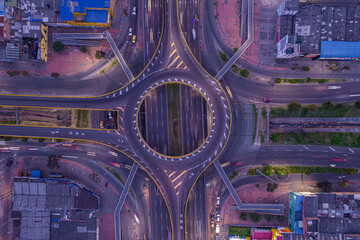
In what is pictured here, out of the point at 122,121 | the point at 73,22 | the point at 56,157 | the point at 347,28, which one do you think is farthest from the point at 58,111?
the point at 347,28

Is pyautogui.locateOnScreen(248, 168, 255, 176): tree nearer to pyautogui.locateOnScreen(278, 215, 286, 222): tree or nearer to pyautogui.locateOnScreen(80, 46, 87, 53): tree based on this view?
pyautogui.locateOnScreen(278, 215, 286, 222): tree

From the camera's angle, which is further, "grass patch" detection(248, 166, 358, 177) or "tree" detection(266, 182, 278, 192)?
"grass patch" detection(248, 166, 358, 177)

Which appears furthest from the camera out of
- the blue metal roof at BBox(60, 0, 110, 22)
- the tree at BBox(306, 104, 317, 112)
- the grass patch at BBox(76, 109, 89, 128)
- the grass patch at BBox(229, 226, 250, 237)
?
the grass patch at BBox(76, 109, 89, 128)

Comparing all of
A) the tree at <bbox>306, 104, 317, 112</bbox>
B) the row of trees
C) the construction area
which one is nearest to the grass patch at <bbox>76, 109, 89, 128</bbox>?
the construction area

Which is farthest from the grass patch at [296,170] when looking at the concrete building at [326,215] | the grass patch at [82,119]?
the grass patch at [82,119]

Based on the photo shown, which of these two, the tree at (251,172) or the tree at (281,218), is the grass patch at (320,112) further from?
the tree at (281,218)

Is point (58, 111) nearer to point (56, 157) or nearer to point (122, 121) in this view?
point (56, 157)
